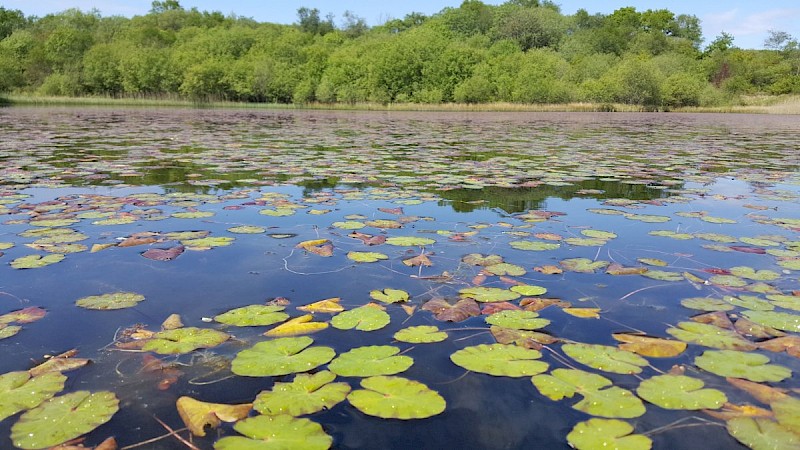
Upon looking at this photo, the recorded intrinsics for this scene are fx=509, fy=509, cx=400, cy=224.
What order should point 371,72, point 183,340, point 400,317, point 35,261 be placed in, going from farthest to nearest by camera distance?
point 371,72 → point 35,261 → point 400,317 → point 183,340

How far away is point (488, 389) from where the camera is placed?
1.63 metres

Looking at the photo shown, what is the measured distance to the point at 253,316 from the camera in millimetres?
2094

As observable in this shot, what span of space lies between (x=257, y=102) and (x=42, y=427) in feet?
159

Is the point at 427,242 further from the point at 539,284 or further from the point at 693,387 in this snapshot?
the point at 693,387

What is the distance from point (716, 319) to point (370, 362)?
1.46 meters

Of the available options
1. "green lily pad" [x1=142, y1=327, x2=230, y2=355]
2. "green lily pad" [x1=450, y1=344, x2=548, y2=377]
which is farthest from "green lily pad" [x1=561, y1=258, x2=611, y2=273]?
"green lily pad" [x1=142, y1=327, x2=230, y2=355]

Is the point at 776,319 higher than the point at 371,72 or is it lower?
lower

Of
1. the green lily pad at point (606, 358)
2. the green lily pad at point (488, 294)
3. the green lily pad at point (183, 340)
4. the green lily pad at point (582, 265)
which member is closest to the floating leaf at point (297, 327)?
the green lily pad at point (183, 340)

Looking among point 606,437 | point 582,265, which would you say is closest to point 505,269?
point 582,265

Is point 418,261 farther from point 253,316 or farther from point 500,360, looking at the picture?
point 500,360

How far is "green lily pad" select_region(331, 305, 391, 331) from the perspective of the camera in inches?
79.5

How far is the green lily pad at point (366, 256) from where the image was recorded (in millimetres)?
2877

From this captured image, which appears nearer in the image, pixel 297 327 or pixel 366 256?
pixel 297 327


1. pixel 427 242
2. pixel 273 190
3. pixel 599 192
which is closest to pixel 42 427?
pixel 427 242
